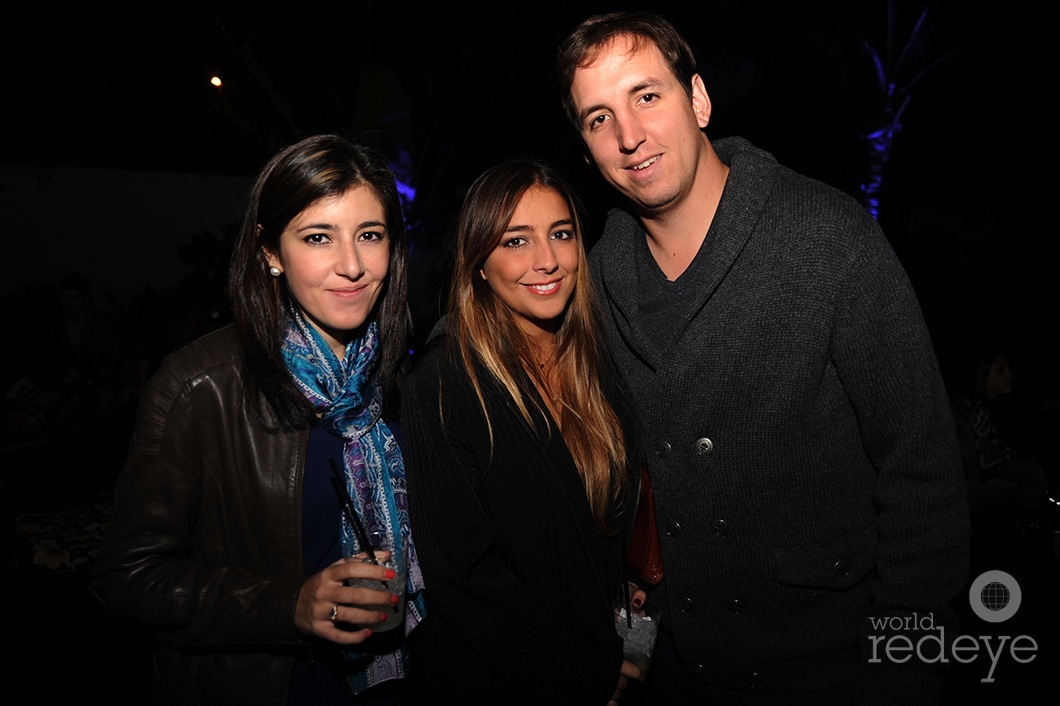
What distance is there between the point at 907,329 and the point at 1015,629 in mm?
2973

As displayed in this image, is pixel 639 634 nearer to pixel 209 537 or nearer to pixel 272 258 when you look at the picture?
pixel 209 537

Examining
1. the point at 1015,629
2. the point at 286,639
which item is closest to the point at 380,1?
the point at 286,639

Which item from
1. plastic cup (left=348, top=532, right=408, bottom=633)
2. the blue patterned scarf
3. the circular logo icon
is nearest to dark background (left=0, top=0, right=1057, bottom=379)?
the circular logo icon

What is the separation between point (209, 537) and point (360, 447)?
0.46 meters

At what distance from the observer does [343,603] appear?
1700 mm

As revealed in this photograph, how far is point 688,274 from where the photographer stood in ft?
6.32

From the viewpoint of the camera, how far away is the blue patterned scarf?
200 cm

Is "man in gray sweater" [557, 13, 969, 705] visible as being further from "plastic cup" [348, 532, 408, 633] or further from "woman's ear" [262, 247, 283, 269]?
"woman's ear" [262, 247, 283, 269]

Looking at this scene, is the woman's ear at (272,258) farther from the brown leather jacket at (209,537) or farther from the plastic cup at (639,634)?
the plastic cup at (639,634)

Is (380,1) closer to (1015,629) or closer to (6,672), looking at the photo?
(6,672)

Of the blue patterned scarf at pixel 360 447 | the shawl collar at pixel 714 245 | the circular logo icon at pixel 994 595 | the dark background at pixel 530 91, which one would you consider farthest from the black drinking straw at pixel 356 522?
the dark background at pixel 530 91

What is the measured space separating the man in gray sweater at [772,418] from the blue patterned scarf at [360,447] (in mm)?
751

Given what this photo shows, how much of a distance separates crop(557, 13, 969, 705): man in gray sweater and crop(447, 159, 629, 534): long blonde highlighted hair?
0.23 metres

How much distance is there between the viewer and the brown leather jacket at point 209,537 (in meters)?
1.81
